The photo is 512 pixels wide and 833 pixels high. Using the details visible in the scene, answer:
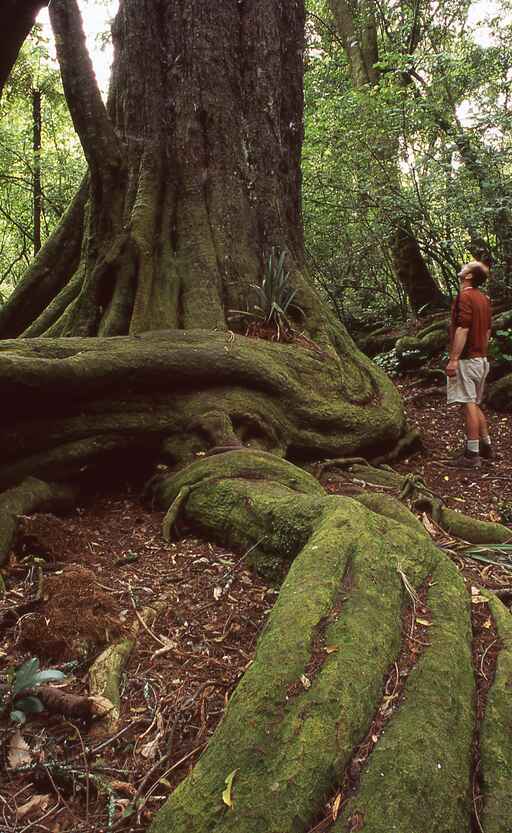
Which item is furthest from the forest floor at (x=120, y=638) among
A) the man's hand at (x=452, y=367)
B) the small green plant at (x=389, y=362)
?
the small green plant at (x=389, y=362)

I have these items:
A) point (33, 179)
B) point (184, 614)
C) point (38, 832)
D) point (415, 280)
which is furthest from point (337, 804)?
point (33, 179)

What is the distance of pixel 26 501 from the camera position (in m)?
3.46

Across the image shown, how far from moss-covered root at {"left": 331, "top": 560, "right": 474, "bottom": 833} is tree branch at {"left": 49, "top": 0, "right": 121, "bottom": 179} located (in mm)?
4627

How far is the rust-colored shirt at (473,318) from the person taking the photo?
5832mm

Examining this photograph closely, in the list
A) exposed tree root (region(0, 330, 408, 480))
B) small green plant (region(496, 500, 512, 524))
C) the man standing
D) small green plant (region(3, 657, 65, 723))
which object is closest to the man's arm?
the man standing

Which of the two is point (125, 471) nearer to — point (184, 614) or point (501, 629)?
point (184, 614)

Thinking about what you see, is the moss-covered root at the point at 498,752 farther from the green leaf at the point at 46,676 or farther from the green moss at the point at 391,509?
the green leaf at the point at 46,676

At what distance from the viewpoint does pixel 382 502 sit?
3.27m

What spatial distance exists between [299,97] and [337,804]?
651 centimetres

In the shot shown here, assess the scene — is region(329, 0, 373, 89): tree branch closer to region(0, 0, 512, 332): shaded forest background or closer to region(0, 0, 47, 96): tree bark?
region(0, 0, 512, 332): shaded forest background

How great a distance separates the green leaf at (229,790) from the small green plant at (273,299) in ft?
14.0

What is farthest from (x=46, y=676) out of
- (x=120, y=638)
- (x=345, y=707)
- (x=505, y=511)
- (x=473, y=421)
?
(x=473, y=421)

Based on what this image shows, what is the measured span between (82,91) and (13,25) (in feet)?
13.2

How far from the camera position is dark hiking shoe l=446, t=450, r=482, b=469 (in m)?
5.65
